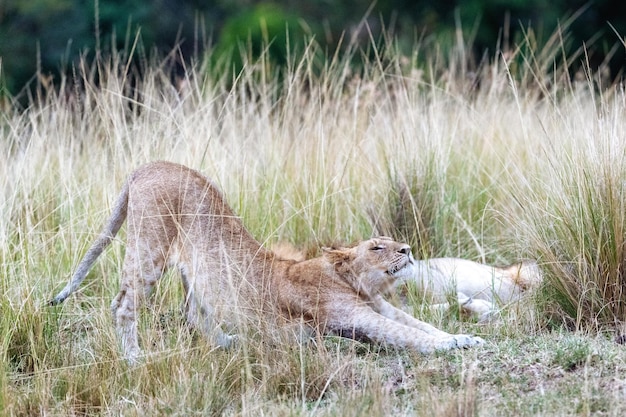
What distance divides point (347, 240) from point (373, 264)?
4.26ft

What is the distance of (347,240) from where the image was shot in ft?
21.2

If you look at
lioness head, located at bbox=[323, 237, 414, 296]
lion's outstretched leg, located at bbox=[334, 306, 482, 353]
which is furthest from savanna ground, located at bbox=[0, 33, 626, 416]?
lioness head, located at bbox=[323, 237, 414, 296]

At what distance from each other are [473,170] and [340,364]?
9.50 feet

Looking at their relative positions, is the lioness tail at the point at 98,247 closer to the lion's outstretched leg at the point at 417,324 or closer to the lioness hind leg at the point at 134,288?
the lioness hind leg at the point at 134,288

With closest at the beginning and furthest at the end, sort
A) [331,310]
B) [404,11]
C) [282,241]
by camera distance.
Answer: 1. [331,310]
2. [282,241]
3. [404,11]

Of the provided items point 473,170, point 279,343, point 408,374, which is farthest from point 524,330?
point 473,170

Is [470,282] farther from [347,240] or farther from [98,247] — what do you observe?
[98,247]

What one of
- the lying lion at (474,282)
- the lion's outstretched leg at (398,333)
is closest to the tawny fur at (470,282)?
the lying lion at (474,282)

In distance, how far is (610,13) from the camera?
16.5m

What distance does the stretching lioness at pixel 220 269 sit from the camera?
505cm

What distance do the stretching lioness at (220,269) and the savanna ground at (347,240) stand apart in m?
0.14

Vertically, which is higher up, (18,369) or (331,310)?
(331,310)

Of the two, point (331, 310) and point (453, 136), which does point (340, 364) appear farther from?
point (453, 136)

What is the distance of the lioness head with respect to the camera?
5.16 m
